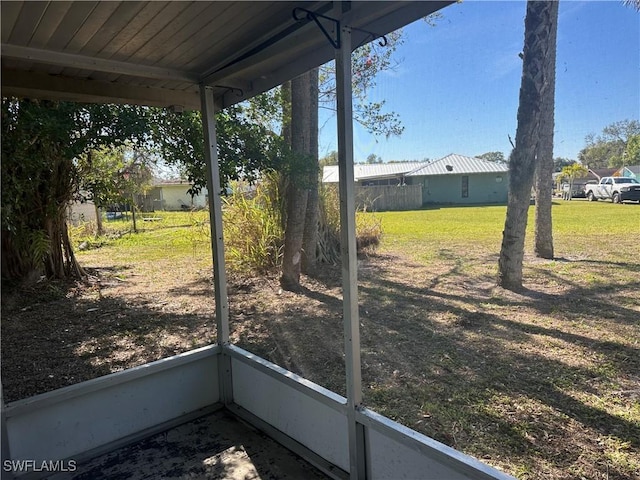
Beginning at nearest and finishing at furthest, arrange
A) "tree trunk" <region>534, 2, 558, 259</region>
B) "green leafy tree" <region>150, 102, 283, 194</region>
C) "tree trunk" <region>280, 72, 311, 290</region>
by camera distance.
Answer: "green leafy tree" <region>150, 102, 283, 194</region> < "tree trunk" <region>280, 72, 311, 290</region> < "tree trunk" <region>534, 2, 558, 259</region>

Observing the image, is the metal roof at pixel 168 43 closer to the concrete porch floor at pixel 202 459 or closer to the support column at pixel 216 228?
the support column at pixel 216 228

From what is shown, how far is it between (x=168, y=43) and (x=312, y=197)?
317 centimetres

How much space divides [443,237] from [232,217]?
13.4 feet

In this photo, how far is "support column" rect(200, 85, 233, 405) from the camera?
2.18 m

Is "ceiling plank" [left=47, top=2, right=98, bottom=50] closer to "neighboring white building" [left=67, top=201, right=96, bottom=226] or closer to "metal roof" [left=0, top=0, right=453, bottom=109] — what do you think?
"metal roof" [left=0, top=0, right=453, bottom=109]

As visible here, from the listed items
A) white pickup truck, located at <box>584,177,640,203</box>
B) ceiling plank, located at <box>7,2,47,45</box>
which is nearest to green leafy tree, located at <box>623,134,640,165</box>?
white pickup truck, located at <box>584,177,640,203</box>

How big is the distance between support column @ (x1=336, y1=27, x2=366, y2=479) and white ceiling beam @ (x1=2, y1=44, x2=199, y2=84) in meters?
1.04

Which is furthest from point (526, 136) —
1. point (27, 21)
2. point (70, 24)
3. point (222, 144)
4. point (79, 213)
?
point (79, 213)

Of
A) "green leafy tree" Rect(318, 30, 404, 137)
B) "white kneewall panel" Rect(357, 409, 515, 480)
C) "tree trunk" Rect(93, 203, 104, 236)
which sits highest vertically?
"green leafy tree" Rect(318, 30, 404, 137)

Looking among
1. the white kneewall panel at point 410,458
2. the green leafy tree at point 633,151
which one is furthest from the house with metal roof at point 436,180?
the white kneewall panel at point 410,458

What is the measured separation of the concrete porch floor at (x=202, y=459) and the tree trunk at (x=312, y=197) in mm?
2948

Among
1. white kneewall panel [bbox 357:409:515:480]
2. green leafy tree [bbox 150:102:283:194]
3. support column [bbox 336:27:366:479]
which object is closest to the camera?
white kneewall panel [bbox 357:409:515:480]

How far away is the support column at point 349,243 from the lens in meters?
1.39

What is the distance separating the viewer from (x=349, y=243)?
1427mm
